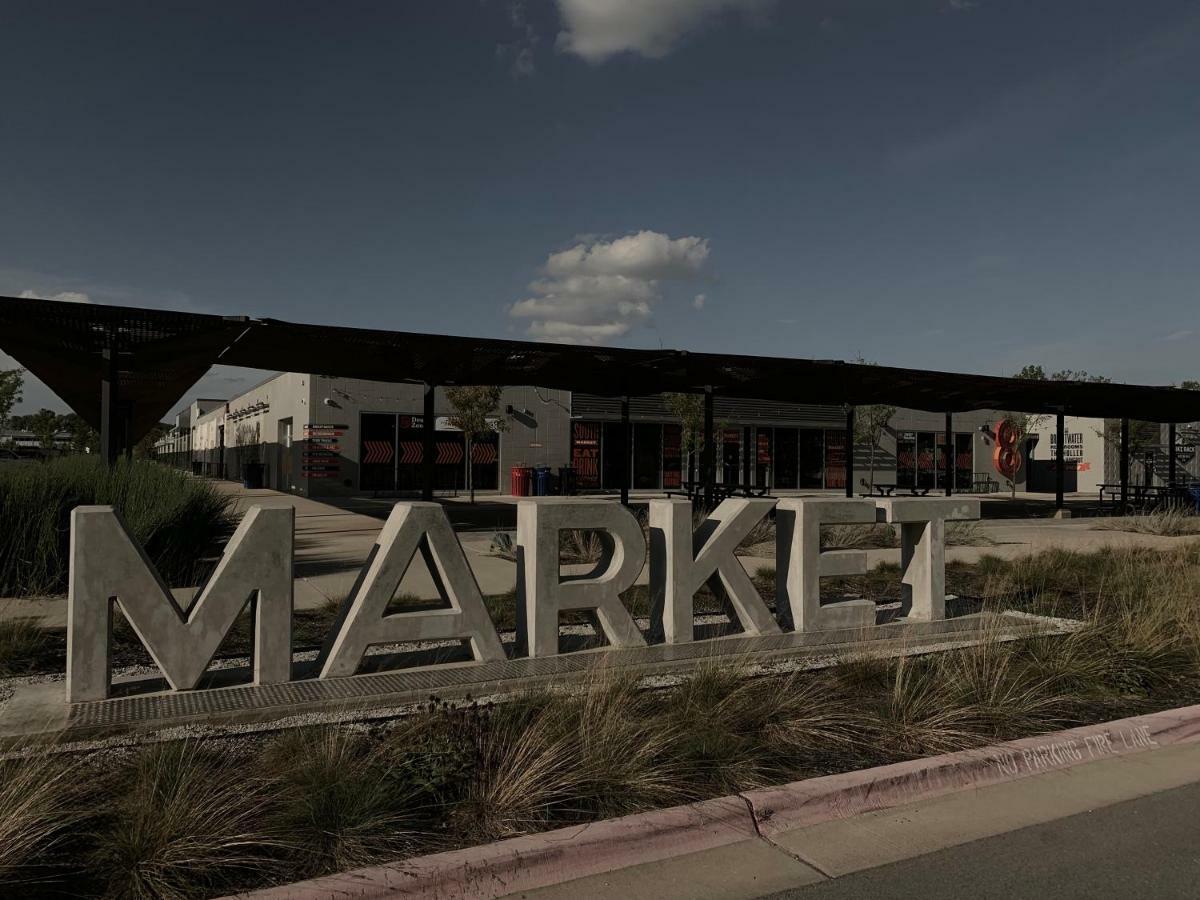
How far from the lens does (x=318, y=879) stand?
133 inches

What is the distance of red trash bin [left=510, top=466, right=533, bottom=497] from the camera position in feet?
100

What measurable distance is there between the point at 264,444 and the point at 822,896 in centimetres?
3815

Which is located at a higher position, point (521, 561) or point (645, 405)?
point (645, 405)

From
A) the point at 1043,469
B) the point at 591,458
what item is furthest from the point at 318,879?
the point at 1043,469

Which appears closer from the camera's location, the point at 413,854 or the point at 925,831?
the point at 413,854

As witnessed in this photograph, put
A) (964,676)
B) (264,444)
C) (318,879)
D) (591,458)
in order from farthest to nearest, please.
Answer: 1. (264,444)
2. (591,458)
3. (964,676)
4. (318,879)

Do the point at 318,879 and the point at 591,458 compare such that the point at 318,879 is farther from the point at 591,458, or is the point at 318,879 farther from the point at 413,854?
the point at 591,458

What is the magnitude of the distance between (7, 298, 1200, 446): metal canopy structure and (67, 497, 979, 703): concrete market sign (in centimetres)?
803

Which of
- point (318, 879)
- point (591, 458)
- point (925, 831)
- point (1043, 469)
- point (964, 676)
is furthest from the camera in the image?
point (1043, 469)

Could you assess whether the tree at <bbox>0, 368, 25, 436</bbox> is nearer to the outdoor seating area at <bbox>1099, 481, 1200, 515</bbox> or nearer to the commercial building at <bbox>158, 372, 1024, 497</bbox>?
the commercial building at <bbox>158, 372, 1024, 497</bbox>

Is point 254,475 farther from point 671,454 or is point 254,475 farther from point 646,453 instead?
point 671,454

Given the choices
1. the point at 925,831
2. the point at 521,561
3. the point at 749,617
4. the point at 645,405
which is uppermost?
the point at 645,405

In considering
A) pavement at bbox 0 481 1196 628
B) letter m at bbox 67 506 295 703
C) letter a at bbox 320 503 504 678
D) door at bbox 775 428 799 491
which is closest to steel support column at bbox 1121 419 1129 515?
pavement at bbox 0 481 1196 628

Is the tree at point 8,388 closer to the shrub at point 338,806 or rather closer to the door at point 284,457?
the door at point 284,457
